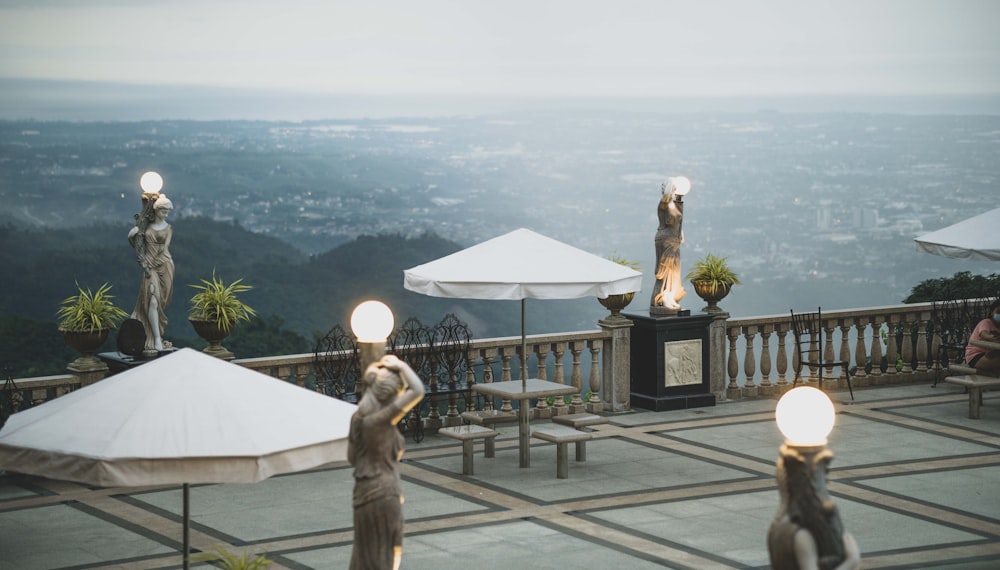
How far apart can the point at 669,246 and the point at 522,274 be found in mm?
3987

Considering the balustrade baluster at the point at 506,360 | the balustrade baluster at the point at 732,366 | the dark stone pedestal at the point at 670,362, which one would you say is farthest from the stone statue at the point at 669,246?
the balustrade baluster at the point at 506,360

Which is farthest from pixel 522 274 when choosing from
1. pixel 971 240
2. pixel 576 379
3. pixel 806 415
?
pixel 806 415

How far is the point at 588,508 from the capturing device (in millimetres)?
12883

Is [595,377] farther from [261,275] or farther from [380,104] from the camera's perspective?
[380,104]

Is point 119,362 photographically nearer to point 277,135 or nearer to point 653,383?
point 653,383

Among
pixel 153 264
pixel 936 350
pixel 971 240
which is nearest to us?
pixel 153 264

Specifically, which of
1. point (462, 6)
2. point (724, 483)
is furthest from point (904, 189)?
point (724, 483)

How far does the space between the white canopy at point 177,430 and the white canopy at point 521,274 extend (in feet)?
18.5

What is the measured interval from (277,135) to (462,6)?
23.0 feet

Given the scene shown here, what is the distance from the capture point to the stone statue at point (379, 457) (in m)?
8.17

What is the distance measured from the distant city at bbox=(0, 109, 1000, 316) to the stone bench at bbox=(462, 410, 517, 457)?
26.1 metres

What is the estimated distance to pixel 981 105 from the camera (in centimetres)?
4194

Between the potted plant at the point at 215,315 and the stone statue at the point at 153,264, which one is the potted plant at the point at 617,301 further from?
the stone statue at the point at 153,264

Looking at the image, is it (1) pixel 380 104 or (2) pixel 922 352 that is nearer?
(2) pixel 922 352
